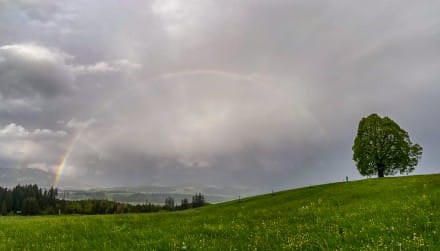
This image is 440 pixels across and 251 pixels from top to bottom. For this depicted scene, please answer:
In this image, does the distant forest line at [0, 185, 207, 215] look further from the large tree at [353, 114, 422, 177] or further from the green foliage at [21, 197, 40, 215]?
the large tree at [353, 114, 422, 177]

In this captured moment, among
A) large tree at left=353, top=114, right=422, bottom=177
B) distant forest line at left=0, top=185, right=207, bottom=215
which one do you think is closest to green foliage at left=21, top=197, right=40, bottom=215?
distant forest line at left=0, top=185, right=207, bottom=215

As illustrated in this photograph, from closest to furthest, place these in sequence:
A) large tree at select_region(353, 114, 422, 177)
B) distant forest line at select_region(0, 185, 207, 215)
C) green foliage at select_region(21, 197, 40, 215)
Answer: large tree at select_region(353, 114, 422, 177) → green foliage at select_region(21, 197, 40, 215) → distant forest line at select_region(0, 185, 207, 215)

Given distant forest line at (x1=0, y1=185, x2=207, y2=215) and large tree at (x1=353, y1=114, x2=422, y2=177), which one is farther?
distant forest line at (x1=0, y1=185, x2=207, y2=215)

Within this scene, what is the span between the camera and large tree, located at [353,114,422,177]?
243ft

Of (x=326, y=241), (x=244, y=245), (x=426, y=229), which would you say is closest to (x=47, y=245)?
(x=244, y=245)

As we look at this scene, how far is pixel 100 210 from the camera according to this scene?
185m

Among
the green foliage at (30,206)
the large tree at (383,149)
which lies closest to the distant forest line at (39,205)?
the green foliage at (30,206)

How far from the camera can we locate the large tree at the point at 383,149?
2913 inches

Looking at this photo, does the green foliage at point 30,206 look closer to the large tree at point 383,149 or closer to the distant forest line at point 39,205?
the distant forest line at point 39,205

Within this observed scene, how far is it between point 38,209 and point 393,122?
176757 millimetres

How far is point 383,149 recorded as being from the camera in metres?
74.3

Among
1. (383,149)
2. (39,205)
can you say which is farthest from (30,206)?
(383,149)

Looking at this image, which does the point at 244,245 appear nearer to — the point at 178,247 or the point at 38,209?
the point at 178,247

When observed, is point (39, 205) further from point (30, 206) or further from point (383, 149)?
point (383, 149)
